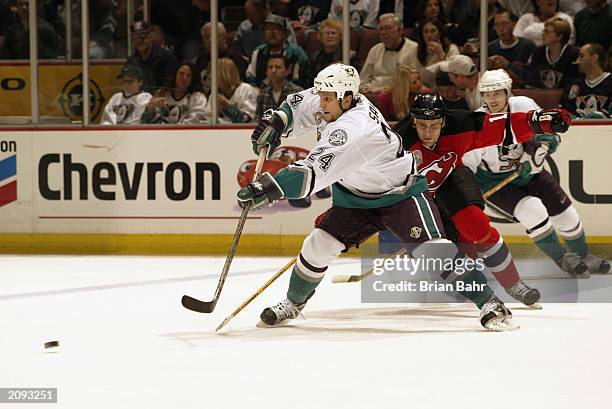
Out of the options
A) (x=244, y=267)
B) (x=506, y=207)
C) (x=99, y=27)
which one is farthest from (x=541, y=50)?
(x=99, y=27)

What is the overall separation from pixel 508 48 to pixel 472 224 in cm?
260

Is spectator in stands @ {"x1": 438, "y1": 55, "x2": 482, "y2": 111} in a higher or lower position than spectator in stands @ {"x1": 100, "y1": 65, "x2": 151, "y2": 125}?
higher

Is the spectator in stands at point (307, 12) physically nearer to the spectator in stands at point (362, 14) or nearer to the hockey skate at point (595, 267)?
the spectator in stands at point (362, 14)

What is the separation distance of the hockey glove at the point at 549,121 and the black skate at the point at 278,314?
48.7 inches

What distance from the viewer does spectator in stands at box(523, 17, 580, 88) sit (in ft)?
23.2

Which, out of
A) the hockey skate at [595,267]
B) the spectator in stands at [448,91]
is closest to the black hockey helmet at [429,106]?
the hockey skate at [595,267]

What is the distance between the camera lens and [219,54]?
7.54 metres

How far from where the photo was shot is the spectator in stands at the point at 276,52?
7.46m

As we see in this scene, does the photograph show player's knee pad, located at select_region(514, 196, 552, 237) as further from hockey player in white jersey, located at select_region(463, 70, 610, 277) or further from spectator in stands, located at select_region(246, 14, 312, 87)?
spectator in stands, located at select_region(246, 14, 312, 87)

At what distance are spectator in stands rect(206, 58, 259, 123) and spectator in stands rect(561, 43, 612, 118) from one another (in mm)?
2023

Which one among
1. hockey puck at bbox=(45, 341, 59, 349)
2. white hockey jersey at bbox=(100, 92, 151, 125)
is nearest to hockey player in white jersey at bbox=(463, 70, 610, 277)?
hockey puck at bbox=(45, 341, 59, 349)

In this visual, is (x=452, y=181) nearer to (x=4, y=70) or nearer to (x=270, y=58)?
(x=270, y=58)

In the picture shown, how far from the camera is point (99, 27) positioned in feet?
25.4

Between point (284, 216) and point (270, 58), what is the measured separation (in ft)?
3.44
